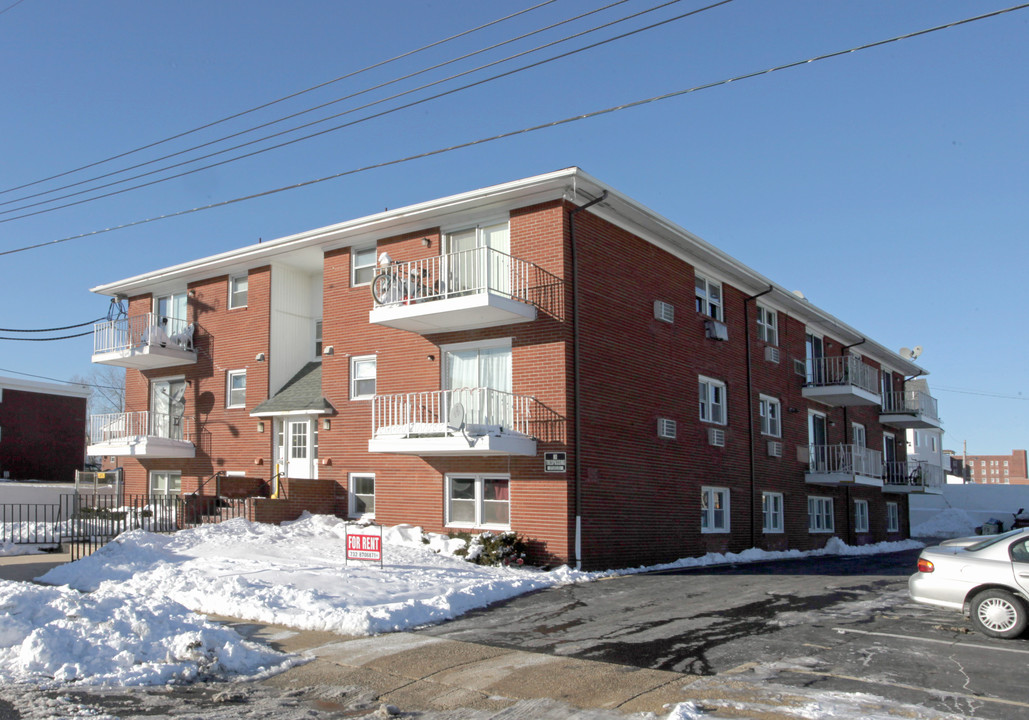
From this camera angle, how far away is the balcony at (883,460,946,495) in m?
33.7

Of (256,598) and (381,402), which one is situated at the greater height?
(381,402)

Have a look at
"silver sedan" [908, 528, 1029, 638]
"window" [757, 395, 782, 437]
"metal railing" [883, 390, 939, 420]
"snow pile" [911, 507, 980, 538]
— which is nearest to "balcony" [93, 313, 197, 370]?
"window" [757, 395, 782, 437]

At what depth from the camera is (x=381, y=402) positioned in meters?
20.5

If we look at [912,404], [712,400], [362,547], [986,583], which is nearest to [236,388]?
[362,547]

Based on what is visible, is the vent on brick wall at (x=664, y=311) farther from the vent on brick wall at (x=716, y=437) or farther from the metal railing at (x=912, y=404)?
the metal railing at (x=912, y=404)

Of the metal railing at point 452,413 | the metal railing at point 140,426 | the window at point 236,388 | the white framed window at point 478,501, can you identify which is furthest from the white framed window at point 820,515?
the metal railing at point 140,426

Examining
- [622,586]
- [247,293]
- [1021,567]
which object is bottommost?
[622,586]

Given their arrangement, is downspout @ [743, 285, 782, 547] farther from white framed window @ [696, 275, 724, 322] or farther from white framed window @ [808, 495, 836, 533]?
white framed window @ [808, 495, 836, 533]

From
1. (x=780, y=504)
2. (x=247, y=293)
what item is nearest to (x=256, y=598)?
(x=247, y=293)

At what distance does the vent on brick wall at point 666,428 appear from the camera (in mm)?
20781

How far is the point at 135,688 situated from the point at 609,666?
465 centimetres

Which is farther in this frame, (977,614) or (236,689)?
(977,614)

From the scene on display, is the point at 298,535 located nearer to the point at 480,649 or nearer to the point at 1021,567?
the point at 480,649

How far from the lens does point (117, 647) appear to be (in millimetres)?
9078
